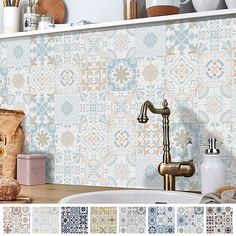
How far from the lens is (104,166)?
Answer: 5.15ft

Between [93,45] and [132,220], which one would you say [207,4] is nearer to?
[93,45]

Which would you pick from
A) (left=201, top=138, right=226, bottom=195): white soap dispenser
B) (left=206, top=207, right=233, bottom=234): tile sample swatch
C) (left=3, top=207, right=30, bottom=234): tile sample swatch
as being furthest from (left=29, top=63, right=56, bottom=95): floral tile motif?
(left=206, top=207, right=233, bottom=234): tile sample swatch

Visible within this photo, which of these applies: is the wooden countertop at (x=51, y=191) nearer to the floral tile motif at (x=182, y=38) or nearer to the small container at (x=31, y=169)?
the small container at (x=31, y=169)

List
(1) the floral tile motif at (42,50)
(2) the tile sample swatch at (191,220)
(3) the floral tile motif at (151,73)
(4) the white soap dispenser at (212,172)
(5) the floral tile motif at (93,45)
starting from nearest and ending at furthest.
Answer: (2) the tile sample swatch at (191,220) < (4) the white soap dispenser at (212,172) < (3) the floral tile motif at (151,73) < (5) the floral tile motif at (93,45) < (1) the floral tile motif at (42,50)

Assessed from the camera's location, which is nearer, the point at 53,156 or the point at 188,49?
the point at 188,49

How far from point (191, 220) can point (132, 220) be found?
9cm

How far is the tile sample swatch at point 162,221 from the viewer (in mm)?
743

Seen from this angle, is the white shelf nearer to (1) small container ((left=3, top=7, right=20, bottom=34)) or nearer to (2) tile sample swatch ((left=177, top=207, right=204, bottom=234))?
(1) small container ((left=3, top=7, right=20, bottom=34))

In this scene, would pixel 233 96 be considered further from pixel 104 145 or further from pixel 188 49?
pixel 104 145

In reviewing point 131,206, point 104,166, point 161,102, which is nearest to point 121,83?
point 161,102

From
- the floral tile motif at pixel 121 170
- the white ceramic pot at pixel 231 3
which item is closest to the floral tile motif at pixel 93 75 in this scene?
the floral tile motif at pixel 121 170

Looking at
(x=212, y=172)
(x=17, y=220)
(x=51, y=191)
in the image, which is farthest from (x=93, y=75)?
(x=17, y=220)

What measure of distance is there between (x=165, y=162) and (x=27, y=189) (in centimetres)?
44

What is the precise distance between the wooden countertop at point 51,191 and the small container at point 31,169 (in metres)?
0.03
